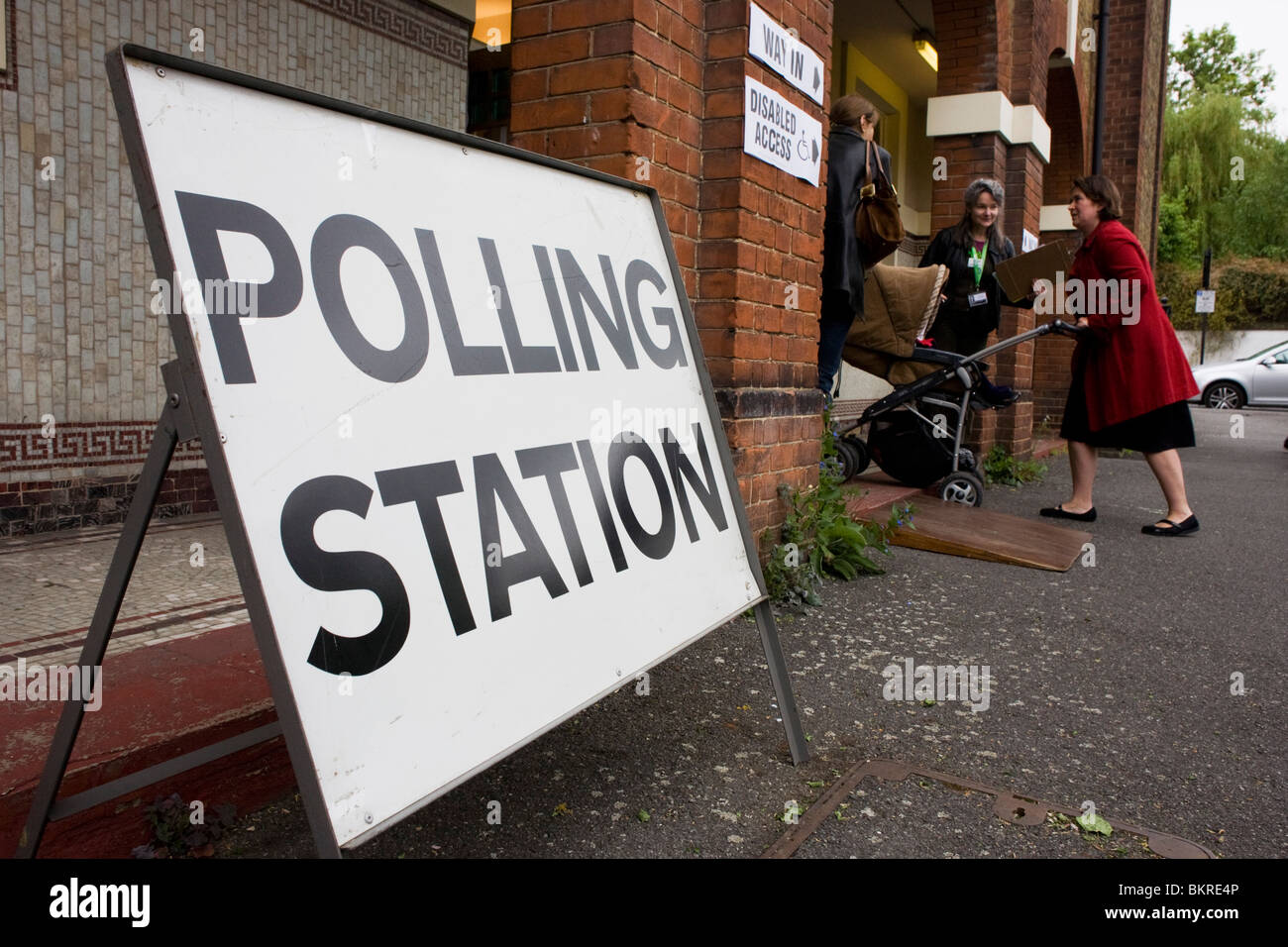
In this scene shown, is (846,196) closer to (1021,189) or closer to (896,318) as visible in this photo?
(896,318)

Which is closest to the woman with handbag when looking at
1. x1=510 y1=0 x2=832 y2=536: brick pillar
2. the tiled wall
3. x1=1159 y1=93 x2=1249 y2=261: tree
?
x1=510 y1=0 x2=832 y2=536: brick pillar

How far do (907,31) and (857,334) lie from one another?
7.91 m

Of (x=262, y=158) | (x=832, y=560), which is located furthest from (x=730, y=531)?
(x=832, y=560)

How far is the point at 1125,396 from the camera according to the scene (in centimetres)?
612

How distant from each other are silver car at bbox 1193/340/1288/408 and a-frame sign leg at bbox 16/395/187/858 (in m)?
24.6

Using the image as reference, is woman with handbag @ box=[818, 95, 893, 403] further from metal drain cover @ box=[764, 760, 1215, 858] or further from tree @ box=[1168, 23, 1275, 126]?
tree @ box=[1168, 23, 1275, 126]

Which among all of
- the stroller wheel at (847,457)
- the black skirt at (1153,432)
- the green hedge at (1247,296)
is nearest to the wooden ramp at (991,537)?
the black skirt at (1153,432)

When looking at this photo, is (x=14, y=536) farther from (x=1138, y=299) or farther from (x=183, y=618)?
(x=1138, y=299)

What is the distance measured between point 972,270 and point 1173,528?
7.26 ft

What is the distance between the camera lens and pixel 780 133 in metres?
4.33

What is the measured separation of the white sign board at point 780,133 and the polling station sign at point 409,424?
5.85 ft

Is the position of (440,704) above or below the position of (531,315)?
below

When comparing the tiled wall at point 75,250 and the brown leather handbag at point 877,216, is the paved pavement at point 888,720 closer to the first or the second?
the tiled wall at point 75,250

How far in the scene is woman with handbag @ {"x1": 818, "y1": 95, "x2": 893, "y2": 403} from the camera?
5449 millimetres
